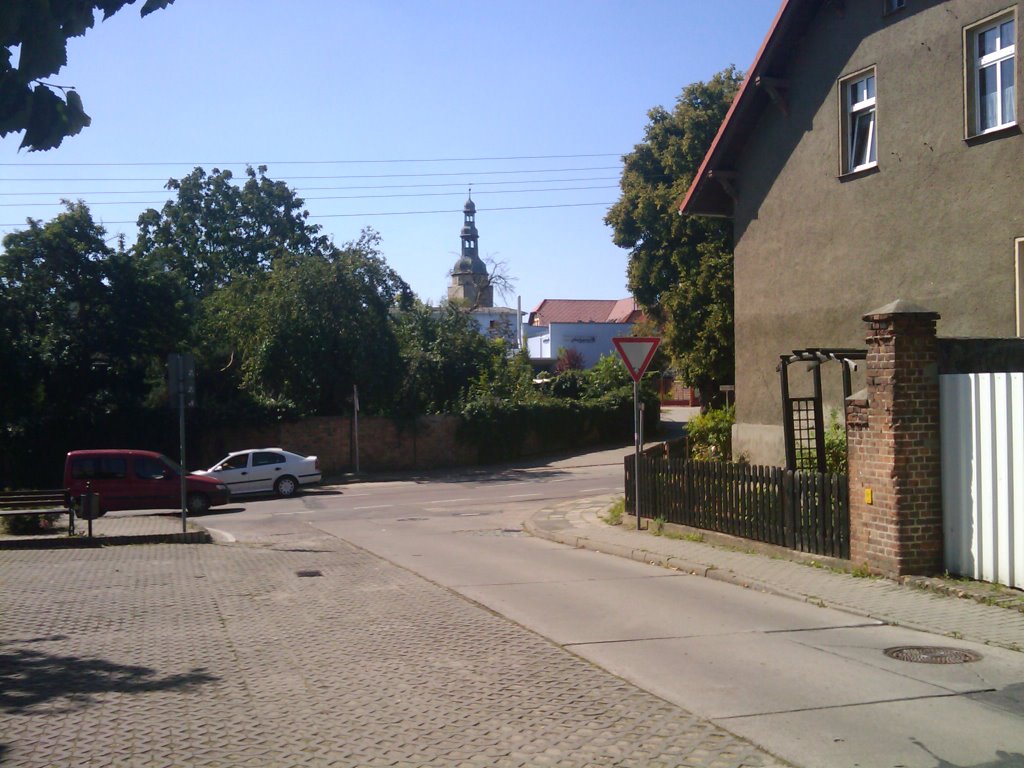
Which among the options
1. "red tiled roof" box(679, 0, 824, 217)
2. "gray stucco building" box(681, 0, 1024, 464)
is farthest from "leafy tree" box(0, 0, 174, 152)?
"red tiled roof" box(679, 0, 824, 217)

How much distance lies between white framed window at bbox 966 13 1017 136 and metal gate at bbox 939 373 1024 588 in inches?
212

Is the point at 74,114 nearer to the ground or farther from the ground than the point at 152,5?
nearer to the ground

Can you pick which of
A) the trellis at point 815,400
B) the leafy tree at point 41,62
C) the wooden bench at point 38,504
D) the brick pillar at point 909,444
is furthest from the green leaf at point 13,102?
the wooden bench at point 38,504

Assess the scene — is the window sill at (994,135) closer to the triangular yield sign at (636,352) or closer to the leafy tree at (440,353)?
the triangular yield sign at (636,352)

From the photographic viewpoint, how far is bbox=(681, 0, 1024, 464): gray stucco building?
1423 centimetres

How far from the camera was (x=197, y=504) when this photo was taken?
24953 millimetres

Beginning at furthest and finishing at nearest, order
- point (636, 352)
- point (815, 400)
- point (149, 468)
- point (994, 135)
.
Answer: point (149, 468)
point (636, 352)
point (815, 400)
point (994, 135)

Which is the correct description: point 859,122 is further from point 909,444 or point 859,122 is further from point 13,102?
point 13,102

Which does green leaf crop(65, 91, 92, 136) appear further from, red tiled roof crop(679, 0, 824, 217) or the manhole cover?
red tiled roof crop(679, 0, 824, 217)

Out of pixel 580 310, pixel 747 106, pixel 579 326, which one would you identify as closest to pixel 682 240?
pixel 747 106

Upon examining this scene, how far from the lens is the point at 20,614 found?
32.9ft

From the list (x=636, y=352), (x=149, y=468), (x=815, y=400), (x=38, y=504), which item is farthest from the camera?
(x=149, y=468)

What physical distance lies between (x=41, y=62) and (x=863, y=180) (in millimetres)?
13598

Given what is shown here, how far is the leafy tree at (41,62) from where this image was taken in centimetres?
634
